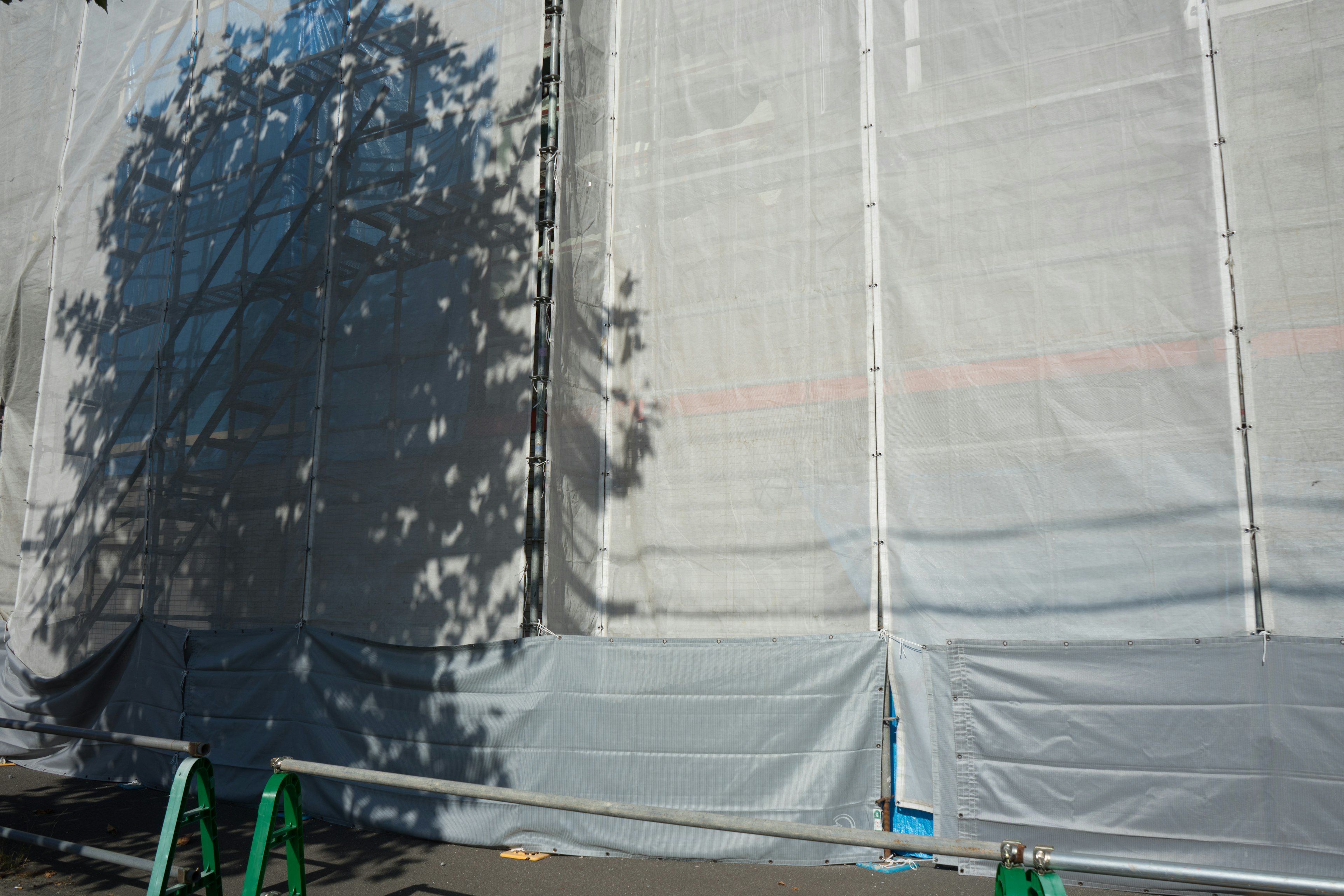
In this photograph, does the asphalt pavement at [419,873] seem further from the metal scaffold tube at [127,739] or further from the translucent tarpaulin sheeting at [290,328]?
the translucent tarpaulin sheeting at [290,328]

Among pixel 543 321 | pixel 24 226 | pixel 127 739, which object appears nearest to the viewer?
pixel 127 739

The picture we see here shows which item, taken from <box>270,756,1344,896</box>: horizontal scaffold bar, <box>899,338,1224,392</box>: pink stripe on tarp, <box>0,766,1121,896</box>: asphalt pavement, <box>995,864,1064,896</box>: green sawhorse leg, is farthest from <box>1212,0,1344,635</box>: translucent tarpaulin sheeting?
<box>995,864,1064,896</box>: green sawhorse leg

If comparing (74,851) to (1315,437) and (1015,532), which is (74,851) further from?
(1315,437)

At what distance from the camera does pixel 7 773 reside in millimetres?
7910

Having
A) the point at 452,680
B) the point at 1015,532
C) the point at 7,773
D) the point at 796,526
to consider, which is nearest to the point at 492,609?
the point at 452,680

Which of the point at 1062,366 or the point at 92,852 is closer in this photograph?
the point at 92,852

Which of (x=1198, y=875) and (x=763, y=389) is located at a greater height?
(x=763, y=389)

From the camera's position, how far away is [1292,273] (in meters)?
4.70

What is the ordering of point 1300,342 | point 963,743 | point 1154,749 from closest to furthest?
point 1154,749 < point 1300,342 < point 963,743

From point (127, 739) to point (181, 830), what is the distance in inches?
31.0

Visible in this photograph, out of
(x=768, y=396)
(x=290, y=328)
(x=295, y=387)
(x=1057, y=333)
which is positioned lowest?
(x=768, y=396)

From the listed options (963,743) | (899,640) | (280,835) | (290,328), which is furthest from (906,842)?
(290,328)

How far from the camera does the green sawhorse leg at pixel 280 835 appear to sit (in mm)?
3277

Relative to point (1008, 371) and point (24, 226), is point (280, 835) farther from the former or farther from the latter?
point (24, 226)
